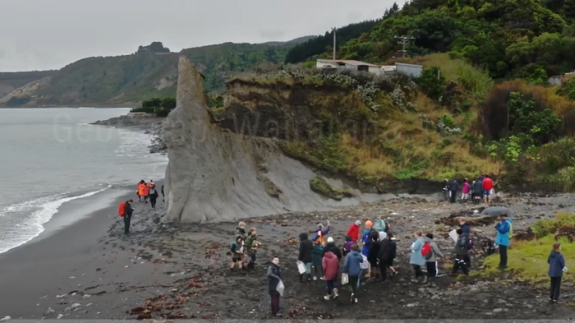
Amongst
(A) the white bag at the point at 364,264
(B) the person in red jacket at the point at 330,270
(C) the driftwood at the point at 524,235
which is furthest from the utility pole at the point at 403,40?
(B) the person in red jacket at the point at 330,270

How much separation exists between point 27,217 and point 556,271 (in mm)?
26546

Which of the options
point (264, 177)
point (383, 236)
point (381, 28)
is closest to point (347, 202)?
point (264, 177)

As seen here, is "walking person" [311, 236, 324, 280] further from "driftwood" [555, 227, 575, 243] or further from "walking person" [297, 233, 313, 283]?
"driftwood" [555, 227, 575, 243]

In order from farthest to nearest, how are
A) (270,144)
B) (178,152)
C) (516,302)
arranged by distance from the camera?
1. (270,144)
2. (178,152)
3. (516,302)

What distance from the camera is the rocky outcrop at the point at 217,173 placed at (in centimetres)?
2480

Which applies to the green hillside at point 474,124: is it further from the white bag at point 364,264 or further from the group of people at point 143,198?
the white bag at point 364,264

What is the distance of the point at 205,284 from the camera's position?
51.8 feet

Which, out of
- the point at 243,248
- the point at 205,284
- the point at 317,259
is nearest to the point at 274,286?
the point at 317,259

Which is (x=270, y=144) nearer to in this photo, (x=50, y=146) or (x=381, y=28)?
(x=381, y=28)

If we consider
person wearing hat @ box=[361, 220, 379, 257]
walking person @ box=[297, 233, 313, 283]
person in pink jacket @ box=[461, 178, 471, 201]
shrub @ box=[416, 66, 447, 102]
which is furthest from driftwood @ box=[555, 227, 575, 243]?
shrub @ box=[416, 66, 447, 102]

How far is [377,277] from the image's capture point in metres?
15.6

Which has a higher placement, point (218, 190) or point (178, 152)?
point (178, 152)

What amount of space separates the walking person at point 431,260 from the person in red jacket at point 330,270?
2579 millimetres

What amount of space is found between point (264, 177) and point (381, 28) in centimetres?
5670
